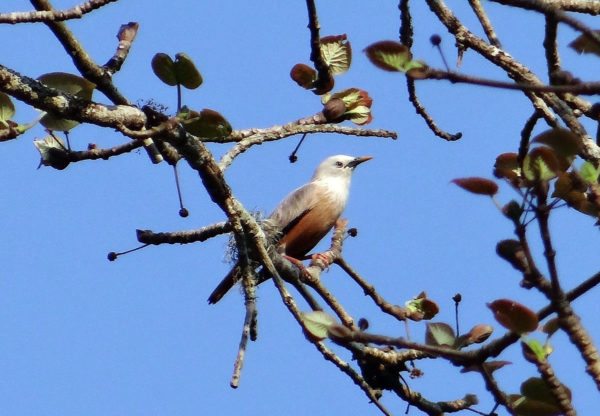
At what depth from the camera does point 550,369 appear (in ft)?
7.30

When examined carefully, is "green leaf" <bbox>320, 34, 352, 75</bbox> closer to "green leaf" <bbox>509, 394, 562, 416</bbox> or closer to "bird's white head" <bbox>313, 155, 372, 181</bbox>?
"green leaf" <bbox>509, 394, 562, 416</bbox>

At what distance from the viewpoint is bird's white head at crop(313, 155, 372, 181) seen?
941cm

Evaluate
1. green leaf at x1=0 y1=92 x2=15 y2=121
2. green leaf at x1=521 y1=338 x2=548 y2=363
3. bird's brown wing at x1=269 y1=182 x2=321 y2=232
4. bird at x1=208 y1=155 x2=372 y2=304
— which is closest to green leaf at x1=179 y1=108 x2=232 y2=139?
green leaf at x1=0 y1=92 x2=15 y2=121

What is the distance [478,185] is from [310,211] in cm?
650

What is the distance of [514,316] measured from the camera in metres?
2.13

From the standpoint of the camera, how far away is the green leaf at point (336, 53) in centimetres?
391

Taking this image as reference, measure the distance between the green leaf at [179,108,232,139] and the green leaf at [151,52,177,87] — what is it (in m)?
0.12

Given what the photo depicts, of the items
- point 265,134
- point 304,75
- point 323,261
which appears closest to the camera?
point 304,75

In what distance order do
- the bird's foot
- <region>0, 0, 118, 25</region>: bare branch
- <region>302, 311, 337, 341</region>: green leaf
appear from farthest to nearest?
the bird's foot → <region>0, 0, 118, 25</region>: bare branch → <region>302, 311, 337, 341</region>: green leaf

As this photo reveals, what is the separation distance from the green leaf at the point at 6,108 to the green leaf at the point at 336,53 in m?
1.25

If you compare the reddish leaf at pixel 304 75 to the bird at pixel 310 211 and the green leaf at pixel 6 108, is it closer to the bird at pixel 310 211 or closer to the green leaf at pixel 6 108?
the green leaf at pixel 6 108

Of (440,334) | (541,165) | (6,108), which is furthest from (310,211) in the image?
(541,165)

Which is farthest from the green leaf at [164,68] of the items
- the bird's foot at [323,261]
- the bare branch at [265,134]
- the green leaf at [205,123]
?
the bird's foot at [323,261]

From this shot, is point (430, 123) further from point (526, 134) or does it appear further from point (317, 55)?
point (526, 134)
